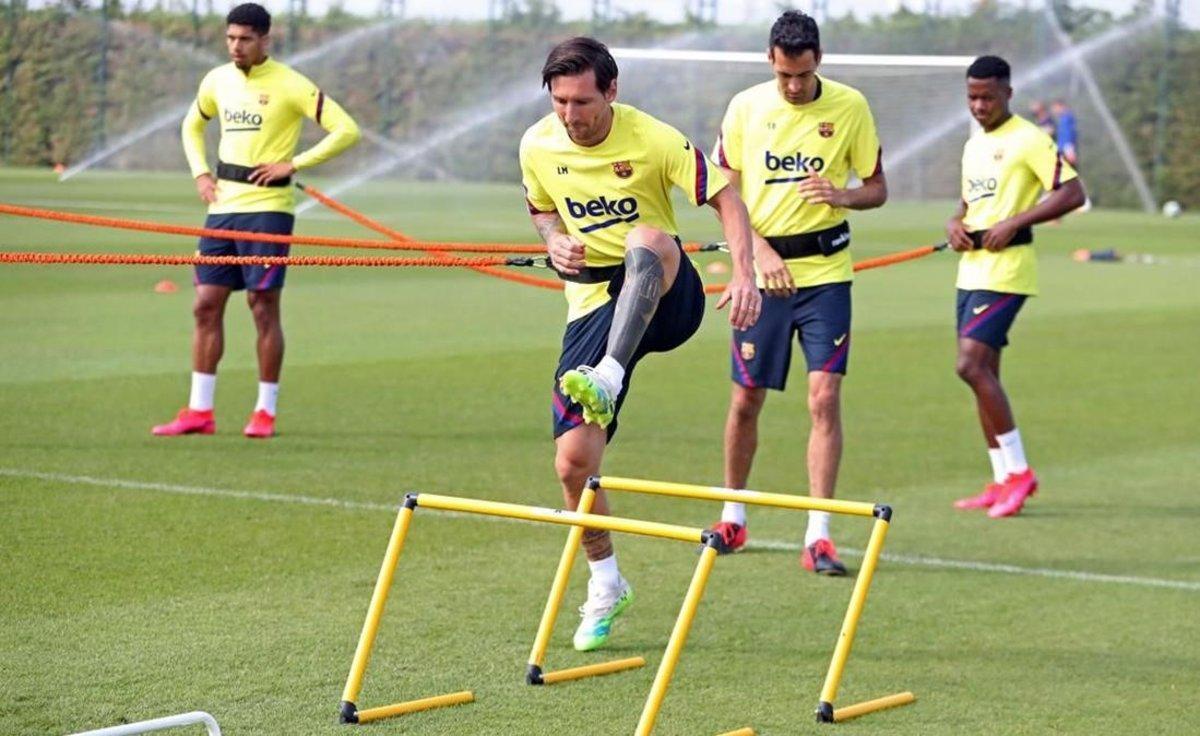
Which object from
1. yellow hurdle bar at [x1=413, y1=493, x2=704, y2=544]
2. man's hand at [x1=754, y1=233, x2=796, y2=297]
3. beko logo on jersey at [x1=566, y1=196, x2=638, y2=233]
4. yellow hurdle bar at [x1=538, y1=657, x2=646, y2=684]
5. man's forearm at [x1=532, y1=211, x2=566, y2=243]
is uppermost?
beko logo on jersey at [x1=566, y1=196, x2=638, y2=233]

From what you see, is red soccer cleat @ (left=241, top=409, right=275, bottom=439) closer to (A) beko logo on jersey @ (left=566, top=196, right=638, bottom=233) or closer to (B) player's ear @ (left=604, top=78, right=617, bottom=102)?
(A) beko logo on jersey @ (left=566, top=196, right=638, bottom=233)

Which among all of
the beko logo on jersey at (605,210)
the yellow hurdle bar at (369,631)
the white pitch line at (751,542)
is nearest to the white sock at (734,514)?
the white pitch line at (751,542)

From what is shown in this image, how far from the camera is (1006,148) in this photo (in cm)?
1152

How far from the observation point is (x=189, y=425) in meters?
12.9

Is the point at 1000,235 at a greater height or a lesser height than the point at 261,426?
greater

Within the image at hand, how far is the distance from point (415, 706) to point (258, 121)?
23.1 ft

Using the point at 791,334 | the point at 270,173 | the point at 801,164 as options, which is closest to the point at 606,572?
the point at 791,334

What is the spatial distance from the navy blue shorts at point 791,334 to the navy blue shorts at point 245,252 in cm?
395

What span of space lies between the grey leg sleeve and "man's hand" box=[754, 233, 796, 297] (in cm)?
243

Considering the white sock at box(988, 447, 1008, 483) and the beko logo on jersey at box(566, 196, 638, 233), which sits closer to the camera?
the beko logo on jersey at box(566, 196, 638, 233)

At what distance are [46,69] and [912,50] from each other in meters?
23.2

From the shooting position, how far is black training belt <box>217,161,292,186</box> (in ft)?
43.1

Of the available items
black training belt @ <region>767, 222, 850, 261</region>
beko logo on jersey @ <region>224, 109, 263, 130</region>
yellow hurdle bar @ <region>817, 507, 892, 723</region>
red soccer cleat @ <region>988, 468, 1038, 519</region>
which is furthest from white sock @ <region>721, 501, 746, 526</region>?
beko logo on jersey @ <region>224, 109, 263, 130</region>

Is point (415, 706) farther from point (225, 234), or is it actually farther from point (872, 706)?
point (225, 234)
